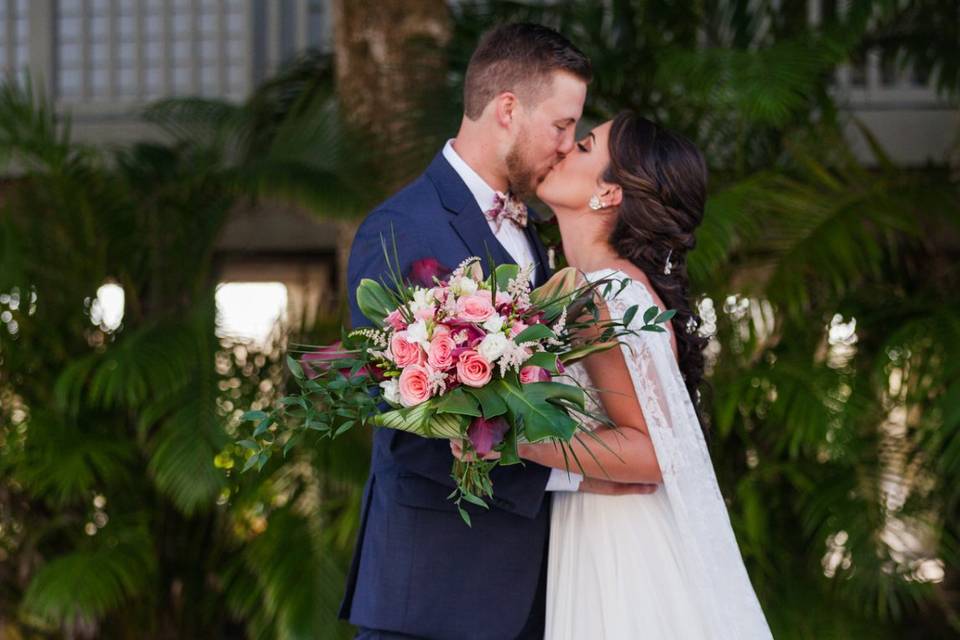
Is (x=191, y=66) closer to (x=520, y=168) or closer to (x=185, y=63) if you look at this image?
(x=185, y=63)

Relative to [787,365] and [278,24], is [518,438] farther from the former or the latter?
[278,24]

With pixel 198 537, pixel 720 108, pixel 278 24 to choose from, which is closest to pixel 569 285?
pixel 720 108

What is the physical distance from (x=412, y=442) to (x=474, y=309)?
1.36 ft

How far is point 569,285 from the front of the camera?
230 centimetres

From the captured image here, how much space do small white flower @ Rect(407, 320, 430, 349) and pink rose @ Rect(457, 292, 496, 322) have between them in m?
0.06

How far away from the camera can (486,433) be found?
2.15 meters

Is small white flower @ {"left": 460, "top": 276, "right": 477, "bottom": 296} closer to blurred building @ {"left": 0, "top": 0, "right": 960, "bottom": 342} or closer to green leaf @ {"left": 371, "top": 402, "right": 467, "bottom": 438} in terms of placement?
green leaf @ {"left": 371, "top": 402, "right": 467, "bottom": 438}

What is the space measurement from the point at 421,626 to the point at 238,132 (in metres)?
3.52

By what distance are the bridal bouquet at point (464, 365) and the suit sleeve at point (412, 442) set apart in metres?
0.18

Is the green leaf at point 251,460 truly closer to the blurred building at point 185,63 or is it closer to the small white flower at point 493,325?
the small white flower at point 493,325

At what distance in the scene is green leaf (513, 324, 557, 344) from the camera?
2.14m

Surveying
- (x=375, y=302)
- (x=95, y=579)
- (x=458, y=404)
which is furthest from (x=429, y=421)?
(x=95, y=579)

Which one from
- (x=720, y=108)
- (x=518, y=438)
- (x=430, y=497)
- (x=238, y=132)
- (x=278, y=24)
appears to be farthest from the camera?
(x=278, y=24)

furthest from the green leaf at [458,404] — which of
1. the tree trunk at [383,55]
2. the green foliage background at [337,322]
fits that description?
the tree trunk at [383,55]
